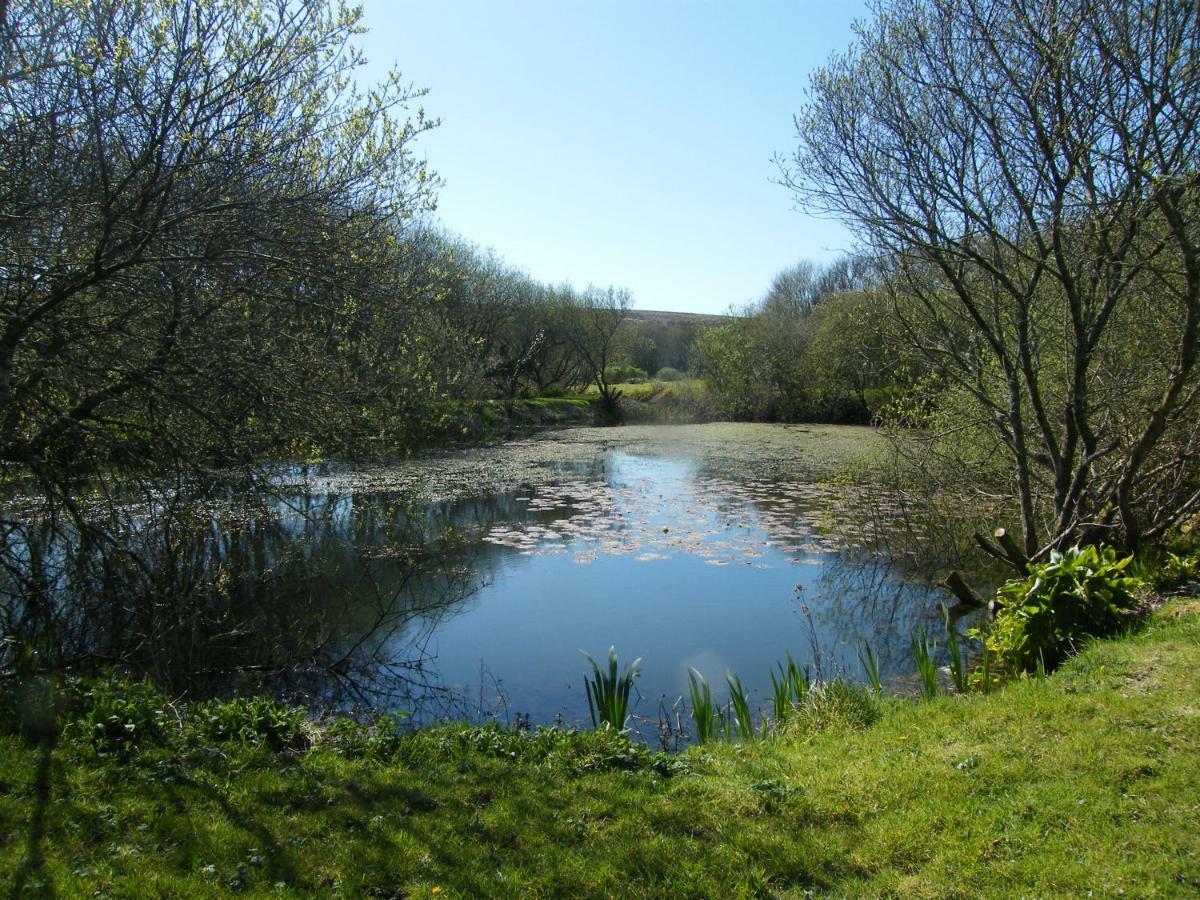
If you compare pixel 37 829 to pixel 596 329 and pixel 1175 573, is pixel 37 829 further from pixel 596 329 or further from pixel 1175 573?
pixel 596 329

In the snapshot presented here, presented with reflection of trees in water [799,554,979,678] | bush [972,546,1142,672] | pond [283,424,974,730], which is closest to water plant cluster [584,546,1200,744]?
bush [972,546,1142,672]

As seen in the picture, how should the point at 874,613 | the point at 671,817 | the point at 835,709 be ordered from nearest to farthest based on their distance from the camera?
the point at 671,817 → the point at 835,709 → the point at 874,613

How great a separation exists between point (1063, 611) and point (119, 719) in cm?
716

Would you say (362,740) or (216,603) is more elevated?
(362,740)

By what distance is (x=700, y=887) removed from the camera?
3.41 meters

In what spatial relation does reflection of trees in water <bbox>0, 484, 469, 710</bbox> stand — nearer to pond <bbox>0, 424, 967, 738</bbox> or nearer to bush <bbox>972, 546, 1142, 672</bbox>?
pond <bbox>0, 424, 967, 738</bbox>

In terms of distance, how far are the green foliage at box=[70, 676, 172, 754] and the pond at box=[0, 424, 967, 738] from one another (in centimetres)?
69

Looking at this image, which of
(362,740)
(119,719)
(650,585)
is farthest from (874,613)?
(119,719)

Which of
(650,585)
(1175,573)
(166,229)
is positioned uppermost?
(166,229)

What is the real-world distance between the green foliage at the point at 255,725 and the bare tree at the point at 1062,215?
23.9ft

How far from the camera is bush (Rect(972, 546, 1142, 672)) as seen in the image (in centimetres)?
659

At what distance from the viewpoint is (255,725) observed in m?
5.13

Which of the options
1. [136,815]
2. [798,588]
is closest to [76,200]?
[136,815]

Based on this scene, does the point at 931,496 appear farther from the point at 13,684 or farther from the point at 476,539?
the point at 13,684
